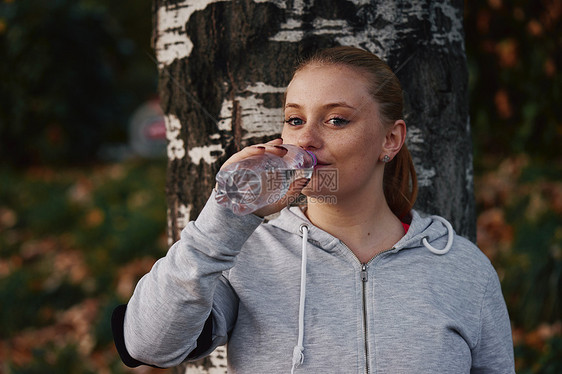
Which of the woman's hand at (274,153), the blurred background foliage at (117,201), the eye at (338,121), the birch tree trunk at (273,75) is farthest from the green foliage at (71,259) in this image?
the eye at (338,121)

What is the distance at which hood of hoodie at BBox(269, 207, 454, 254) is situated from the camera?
1.79m

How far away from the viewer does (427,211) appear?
2203 mm

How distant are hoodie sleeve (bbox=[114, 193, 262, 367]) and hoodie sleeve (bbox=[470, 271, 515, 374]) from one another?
799 millimetres

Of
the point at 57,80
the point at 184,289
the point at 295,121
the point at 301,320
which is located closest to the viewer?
the point at 184,289

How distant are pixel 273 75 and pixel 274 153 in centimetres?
57

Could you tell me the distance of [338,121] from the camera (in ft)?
5.64

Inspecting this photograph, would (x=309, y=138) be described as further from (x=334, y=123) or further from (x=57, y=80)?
(x=57, y=80)

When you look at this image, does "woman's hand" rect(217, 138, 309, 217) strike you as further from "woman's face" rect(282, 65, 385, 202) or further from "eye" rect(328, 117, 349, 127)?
"eye" rect(328, 117, 349, 127)

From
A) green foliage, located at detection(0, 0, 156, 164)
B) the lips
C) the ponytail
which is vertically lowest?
the ponytail

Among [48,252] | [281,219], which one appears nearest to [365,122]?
[281,219]

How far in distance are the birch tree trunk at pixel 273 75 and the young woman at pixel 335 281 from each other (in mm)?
258

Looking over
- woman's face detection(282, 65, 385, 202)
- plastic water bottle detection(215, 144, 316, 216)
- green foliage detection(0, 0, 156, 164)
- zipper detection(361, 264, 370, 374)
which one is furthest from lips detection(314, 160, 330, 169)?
green foliage detection(0, 0, 156, 164)

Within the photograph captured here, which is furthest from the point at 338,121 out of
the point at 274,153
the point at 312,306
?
the point at 312,306

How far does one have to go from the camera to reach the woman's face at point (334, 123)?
1707 mm
